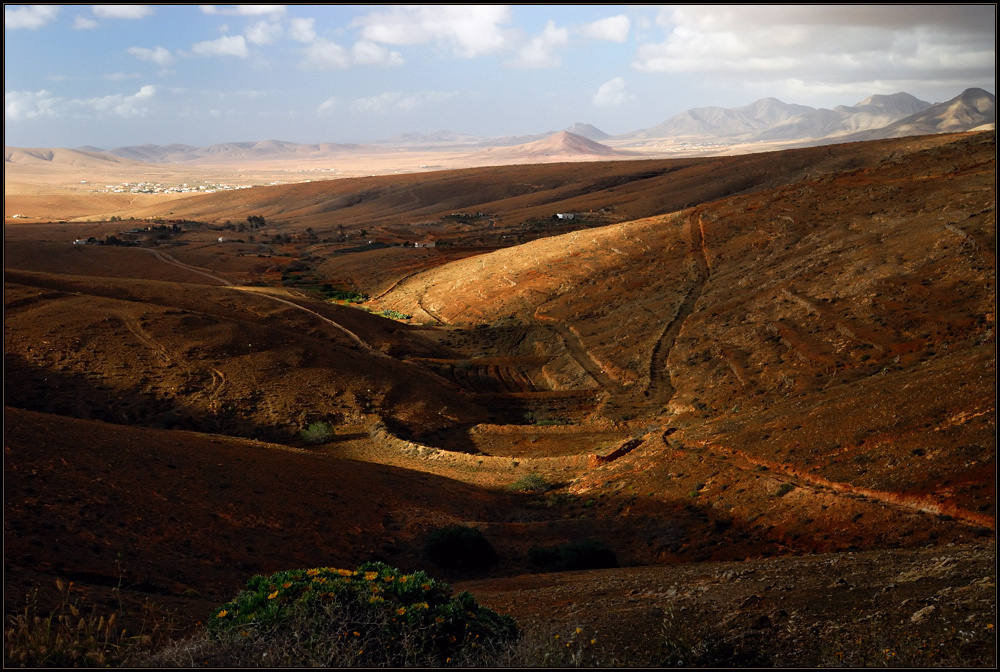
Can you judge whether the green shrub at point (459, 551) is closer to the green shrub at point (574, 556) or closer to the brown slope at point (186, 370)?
the green shrub at point (574, 556)

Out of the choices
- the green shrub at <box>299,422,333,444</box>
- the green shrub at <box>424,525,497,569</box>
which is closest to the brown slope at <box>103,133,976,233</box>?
the green shrub at <box>299,422,333,444</box>

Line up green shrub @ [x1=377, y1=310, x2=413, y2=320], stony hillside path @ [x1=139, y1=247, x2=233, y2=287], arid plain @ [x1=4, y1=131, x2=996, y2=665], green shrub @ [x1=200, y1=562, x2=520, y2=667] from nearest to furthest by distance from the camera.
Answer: green shrub @ [x1=200, y1=562, x2=520, y2=667] < arid plain @ [x1=4, y1=131, x2=996, y2=665] < green shrub @ [x1=377, y1=310, x2=413, y2=320] < stony hillside path @ [x1=139, y1=247, x2=233, y2=287]

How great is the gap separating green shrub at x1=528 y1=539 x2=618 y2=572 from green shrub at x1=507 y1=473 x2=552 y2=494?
9.91ft

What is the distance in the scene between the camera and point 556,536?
11320 millimetres

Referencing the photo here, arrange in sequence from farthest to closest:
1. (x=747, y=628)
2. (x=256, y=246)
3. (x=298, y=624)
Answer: (x=256, y=246) < (x=747, y=628) < (x=298, y=624)

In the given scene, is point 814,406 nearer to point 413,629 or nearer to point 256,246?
point 413,629

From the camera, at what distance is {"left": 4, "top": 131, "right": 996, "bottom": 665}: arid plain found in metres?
6.98

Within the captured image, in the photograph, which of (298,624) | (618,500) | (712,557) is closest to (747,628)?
(298,624)

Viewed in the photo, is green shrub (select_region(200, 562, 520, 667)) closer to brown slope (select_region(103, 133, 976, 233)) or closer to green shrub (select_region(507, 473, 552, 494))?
green shrub (select_region(507, 473, 552, 494))

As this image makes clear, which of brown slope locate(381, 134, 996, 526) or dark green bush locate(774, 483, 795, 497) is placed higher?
brown slope locate(381, 134, 996, 526)

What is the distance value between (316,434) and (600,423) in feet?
22.2

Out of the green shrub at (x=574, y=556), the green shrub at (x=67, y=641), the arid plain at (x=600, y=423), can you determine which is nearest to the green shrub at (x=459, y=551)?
the arid plain at (x=600, y=423)

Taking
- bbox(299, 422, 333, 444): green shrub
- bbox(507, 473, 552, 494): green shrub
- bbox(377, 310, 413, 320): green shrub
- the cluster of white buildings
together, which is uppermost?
the cluster of white buildings

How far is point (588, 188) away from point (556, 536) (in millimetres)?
62441
